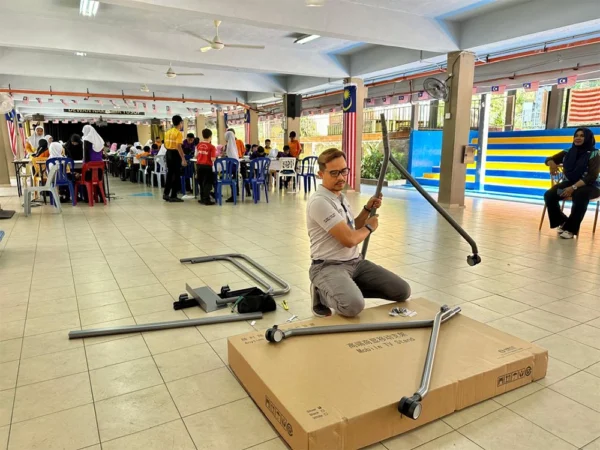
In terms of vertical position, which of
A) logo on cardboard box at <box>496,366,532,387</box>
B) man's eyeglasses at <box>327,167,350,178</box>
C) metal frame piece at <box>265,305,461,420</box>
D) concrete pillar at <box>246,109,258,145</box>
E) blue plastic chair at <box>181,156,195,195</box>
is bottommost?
logo on cardboard box at <box>496,366,532,387</box>

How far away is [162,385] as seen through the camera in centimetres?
211

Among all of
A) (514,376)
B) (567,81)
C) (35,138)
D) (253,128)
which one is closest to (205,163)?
(35,138)

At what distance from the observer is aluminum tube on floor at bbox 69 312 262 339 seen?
2621mm

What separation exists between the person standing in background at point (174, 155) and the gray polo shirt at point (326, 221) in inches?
256

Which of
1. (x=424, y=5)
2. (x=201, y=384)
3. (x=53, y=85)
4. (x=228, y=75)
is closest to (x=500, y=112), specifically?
(x=424, y=5)

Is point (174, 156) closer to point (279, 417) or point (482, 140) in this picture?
point (279, 417)

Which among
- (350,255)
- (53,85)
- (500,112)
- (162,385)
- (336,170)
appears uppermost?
(53,85)

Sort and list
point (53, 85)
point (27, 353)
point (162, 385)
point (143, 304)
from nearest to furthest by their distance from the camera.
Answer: point (162, 385) < point (27, 353) < point (143, 304) < point (53, 85)

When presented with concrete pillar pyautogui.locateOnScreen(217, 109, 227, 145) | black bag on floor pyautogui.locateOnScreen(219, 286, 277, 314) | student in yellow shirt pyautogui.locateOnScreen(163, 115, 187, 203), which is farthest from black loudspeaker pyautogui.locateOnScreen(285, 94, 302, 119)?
black bag on floor pyautogui.locateOnScreen(219, 286, 277, 314)

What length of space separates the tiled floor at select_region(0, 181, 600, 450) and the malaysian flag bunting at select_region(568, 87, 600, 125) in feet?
19.6

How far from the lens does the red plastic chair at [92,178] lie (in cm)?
803

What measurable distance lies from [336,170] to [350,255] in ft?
1.91

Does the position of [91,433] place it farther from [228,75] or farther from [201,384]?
[228,75]

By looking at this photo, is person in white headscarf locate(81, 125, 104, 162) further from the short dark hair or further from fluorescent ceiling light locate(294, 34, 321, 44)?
the short dark hair
